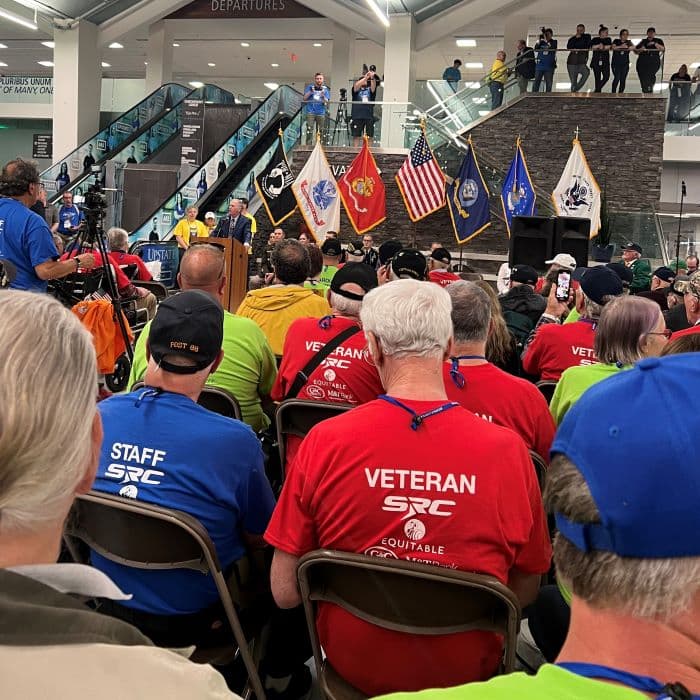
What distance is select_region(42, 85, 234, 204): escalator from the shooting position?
17891mm

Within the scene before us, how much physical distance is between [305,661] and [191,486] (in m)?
0.86

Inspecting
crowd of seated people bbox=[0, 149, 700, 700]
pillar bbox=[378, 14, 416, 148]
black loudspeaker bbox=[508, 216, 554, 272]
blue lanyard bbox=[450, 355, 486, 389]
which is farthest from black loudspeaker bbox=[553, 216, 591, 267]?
pillar bbox=[378, 14, 416, 148]

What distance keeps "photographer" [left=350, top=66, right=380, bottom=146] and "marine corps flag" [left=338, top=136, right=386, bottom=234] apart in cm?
432

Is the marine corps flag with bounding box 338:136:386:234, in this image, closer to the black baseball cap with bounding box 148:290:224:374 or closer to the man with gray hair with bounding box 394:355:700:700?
the black baseball cap with bounding box 148:290:224:374

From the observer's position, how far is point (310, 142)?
641 inches

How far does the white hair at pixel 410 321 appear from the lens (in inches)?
81.0

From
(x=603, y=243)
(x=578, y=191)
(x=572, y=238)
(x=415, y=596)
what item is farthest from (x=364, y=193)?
(x=415, y=596)

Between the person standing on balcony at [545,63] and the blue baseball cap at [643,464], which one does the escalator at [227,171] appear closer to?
the person standing on balcony at [545,63]

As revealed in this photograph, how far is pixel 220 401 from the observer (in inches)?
118

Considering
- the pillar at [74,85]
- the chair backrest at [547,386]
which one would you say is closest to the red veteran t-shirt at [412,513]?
the chair backrest at [547,386]

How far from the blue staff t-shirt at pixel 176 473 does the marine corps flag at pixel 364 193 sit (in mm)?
9834

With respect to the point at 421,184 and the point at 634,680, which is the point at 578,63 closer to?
the point at 421,184

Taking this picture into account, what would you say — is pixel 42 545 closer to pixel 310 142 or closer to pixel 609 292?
pixel 609 292

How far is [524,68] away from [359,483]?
16.1 meters
